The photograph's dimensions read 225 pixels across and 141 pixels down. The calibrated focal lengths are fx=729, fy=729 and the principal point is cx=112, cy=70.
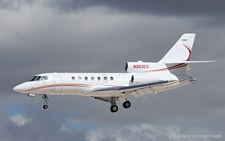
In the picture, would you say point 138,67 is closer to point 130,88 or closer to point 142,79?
point 142,79

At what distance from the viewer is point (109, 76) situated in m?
76.8

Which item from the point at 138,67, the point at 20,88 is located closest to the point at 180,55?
the point at 138,67

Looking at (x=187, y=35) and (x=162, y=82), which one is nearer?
(x=162, y=82)

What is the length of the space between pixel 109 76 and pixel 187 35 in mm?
11009

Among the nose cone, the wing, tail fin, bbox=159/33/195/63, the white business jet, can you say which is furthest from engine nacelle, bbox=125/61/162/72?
the nose cone

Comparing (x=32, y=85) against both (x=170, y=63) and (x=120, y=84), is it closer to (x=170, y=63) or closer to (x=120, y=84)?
(x=120, y=84)

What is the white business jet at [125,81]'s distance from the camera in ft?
245

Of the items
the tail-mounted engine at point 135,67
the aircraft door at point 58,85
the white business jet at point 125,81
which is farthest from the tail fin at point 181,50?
the aircraft door at point 58,85

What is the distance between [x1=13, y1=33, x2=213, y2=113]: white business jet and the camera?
74.8 metres

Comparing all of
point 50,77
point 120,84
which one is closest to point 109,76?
point 120,84

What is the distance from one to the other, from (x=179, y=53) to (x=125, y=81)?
7923 mm

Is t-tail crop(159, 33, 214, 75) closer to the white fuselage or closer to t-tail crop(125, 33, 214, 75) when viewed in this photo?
t-tail crop(125, 33, 214, 75)

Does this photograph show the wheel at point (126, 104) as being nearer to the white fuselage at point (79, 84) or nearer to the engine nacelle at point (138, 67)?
the white fuselage at point (79, 84)

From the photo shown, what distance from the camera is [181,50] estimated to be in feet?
266
